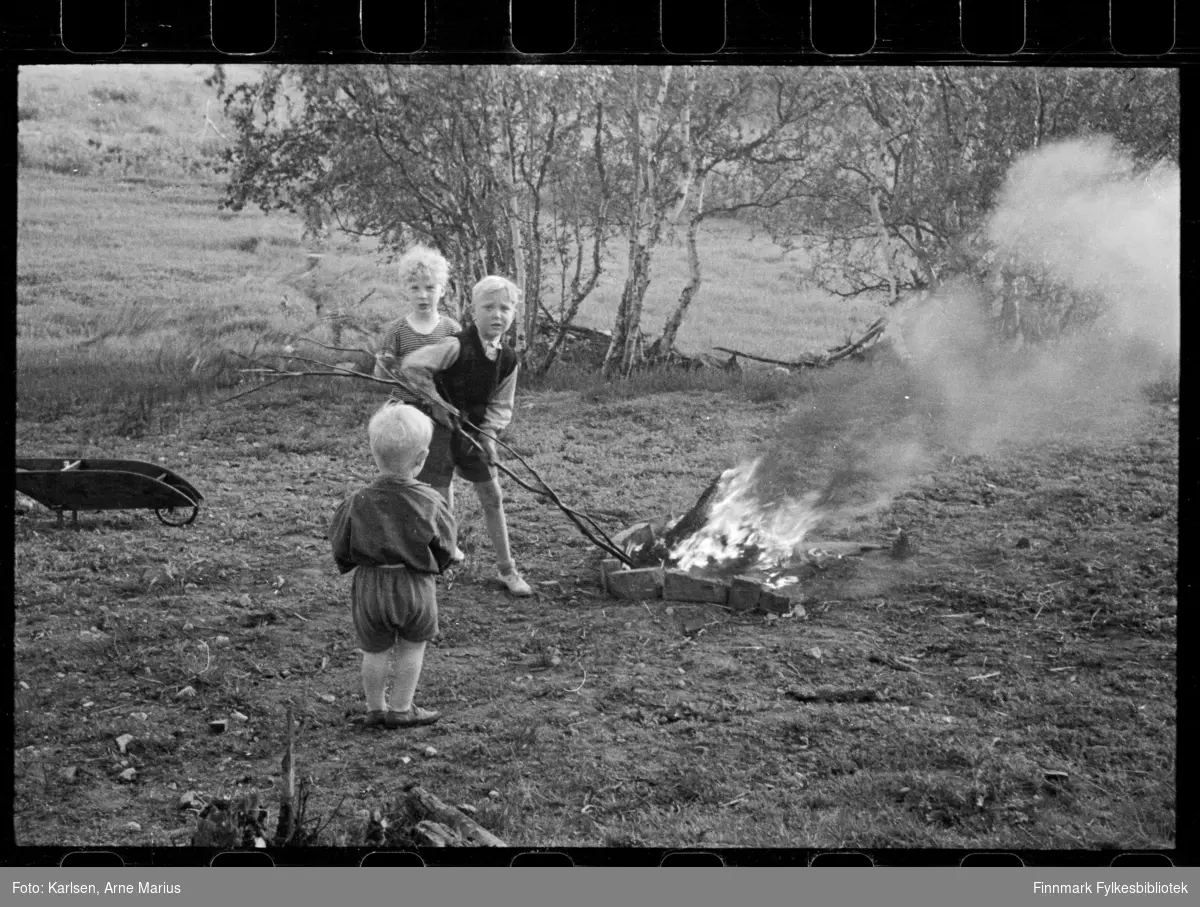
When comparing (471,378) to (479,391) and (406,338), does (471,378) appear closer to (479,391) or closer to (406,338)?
(479,391)

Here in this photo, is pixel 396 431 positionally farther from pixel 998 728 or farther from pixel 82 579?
pixel 998 728

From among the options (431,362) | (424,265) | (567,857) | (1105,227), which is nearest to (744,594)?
(567,857)

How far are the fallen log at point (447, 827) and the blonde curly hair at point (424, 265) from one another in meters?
2.15

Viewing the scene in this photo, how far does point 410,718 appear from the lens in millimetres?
5121

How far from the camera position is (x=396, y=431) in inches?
201

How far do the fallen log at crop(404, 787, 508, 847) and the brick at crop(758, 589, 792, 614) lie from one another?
1465 mm

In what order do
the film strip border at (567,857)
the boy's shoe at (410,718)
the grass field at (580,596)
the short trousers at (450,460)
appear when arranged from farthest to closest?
the short trousers at (450,460) → the boy's shoe at (410,718) → the grass field at (580,596) → the film strip border at (567,857)

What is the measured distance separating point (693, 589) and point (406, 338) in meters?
1.62

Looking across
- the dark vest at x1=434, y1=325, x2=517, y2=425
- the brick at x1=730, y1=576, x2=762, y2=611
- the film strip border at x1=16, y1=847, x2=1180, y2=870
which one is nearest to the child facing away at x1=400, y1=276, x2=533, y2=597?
the dark vest at x1=434, y1=325, x2=517, y2=425

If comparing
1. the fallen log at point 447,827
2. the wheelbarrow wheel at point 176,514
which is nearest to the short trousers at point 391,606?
the fallen log at point 447,827

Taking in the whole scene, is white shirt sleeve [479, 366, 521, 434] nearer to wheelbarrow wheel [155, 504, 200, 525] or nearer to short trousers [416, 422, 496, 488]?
short trousers [416, 422, 496, 488]

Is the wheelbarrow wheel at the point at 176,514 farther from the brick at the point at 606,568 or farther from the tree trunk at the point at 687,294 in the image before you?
the tree trunk at the point at 687,294

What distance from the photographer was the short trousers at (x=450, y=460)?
5.34 metres

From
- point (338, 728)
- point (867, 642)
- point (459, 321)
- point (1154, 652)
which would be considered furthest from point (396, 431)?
point (1154, 652)
